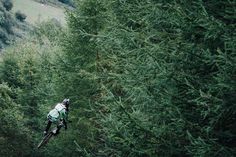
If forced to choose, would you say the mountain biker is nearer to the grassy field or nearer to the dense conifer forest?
the dense conifer forest

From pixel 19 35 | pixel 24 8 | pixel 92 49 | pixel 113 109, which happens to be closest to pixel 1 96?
pixel 92 49

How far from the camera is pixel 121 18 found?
15.7 meters

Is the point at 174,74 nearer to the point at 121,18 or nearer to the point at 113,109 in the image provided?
the point at 113,109

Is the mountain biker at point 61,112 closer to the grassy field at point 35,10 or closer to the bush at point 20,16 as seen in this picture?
the grassy field at point 35,10

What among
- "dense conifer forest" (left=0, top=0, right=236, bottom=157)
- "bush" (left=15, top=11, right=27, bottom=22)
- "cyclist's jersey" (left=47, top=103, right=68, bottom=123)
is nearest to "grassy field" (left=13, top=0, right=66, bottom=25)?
"bush" (left=15, top=11, right=27, bottom=22)

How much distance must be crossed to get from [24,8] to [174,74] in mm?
121361

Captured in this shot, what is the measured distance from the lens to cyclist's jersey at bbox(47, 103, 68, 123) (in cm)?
1284

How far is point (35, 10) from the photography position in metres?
127

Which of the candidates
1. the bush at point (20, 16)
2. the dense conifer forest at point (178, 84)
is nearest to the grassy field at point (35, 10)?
the bush at point (20, 16)

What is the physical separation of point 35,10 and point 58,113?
385 ft

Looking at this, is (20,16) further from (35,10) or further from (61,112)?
(61,112)

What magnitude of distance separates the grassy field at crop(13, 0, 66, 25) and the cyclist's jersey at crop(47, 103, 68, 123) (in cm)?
10916

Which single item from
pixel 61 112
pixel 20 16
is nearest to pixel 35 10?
pixel 20 16

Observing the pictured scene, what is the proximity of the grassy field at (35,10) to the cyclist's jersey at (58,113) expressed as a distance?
358 feet
